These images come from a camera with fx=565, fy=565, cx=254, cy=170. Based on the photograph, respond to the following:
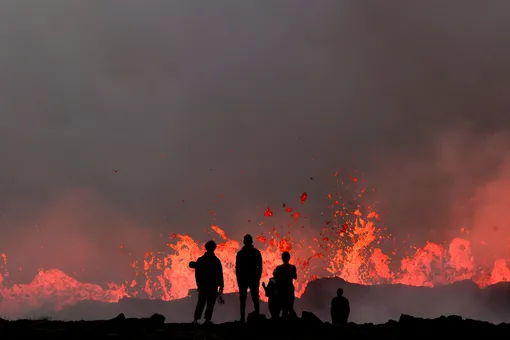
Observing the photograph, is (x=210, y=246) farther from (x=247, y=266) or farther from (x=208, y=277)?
(x=247, y=266)

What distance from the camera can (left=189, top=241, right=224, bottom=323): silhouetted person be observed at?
58.5 ft

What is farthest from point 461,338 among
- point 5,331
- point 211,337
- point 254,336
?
point 5,331

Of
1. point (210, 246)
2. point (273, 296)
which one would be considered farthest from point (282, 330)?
point (210, 246)

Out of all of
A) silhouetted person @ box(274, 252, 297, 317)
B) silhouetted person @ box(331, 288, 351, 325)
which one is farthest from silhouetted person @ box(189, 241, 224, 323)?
silhouetted person @ box(331, 288, 351, 325)

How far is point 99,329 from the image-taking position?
13.7 m

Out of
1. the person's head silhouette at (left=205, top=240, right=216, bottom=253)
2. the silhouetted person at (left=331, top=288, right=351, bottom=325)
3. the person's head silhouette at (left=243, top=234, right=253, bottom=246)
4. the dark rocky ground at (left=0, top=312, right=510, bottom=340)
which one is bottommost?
the dark rocky ground at (left=0, top=312, right=510, bottom=340)

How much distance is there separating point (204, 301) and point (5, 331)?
722 centimetres

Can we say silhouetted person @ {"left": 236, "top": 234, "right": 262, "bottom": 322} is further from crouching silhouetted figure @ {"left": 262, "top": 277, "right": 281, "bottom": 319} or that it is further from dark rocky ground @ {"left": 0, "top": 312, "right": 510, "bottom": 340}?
dark rocky ground @ {"left": 0, "top": 312, "right": 510, "bottom": 340}

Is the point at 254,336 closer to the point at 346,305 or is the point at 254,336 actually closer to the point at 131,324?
the point at 131,324

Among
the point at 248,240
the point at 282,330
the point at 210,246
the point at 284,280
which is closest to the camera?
the point at 282,330

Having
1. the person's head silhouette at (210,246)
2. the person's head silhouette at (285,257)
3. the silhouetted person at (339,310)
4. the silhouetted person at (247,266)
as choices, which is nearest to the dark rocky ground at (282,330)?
the silhouetted person at (247,266)

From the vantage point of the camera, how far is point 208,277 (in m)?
17.8

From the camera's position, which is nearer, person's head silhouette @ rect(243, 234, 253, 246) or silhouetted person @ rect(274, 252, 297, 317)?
person's head silhouette @ rect(243, 234, 253, 246)

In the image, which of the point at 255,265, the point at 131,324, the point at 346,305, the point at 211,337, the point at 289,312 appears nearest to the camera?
the point at 211,337
